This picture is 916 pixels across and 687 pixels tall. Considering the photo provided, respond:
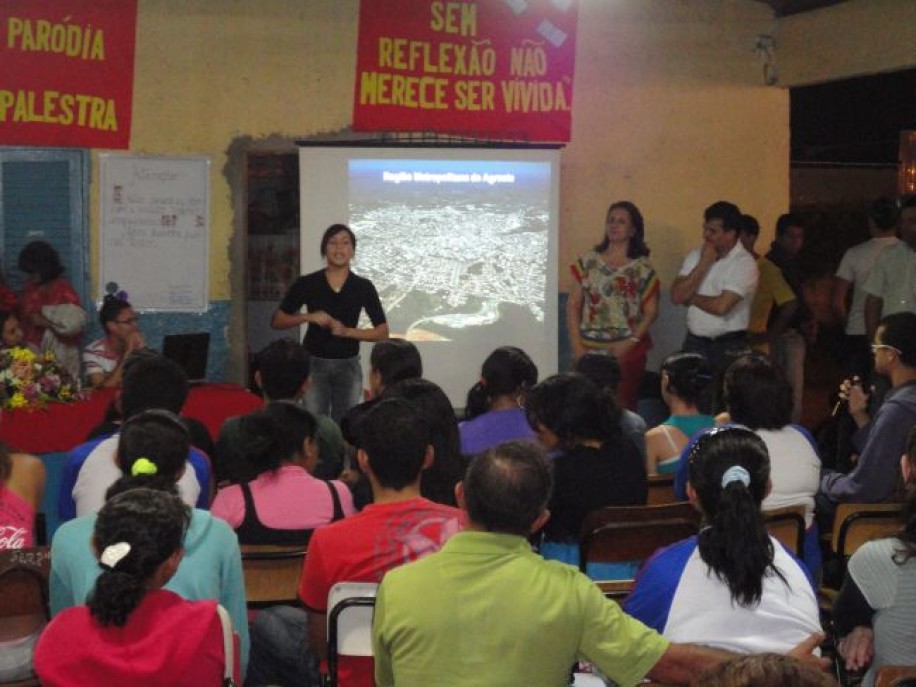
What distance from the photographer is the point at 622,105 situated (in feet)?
28.2

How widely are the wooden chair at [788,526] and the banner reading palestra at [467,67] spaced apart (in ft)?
16.7

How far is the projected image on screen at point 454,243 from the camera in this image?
26.0 ft

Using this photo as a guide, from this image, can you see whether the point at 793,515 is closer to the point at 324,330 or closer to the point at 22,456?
the point at 22,456

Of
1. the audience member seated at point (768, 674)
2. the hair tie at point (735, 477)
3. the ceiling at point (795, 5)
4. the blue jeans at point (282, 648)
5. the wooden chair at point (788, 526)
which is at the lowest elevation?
the blue jeans at point (282, 648)

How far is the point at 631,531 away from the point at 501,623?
3.90 feet

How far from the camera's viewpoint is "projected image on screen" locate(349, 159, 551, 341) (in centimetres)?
792

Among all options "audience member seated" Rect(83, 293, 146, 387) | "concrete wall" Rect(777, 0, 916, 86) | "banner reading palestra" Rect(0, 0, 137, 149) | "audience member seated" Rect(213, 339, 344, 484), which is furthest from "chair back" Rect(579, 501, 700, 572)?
"banner reading palestra" Rect(0, 0, 137, 149)

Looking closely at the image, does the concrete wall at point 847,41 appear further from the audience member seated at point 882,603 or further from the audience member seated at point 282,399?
the audience member seated at point 882,603

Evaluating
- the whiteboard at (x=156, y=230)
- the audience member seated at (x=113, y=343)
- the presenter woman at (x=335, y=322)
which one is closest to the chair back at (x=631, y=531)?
the presenter woman at (x=335, y=322)

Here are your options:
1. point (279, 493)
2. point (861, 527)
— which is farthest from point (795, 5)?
point (279, 493)

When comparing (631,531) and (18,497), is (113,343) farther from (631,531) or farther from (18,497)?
(631,531)

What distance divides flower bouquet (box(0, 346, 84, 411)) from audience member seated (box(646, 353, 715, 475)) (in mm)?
2557

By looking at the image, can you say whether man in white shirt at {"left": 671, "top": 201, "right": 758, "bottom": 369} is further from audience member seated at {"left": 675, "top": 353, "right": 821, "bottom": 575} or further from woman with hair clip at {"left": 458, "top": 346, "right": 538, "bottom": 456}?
audience member seated at {"left": 675, "top": 353, "right": 821, "bottom": 575}

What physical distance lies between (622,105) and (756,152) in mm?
1014
